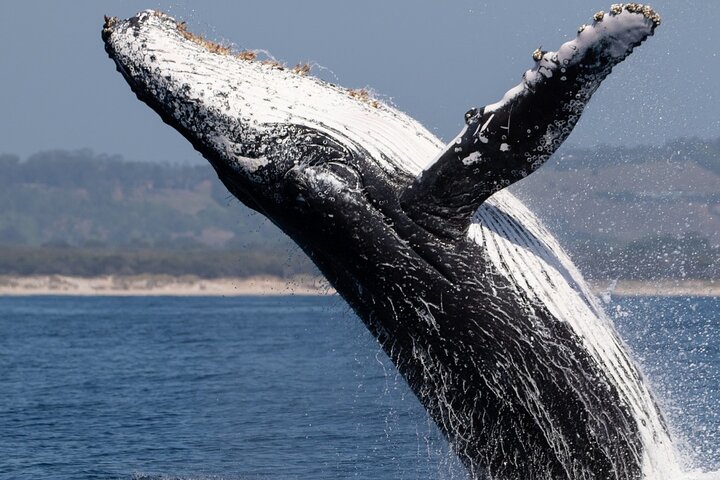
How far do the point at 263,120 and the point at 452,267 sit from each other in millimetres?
1277

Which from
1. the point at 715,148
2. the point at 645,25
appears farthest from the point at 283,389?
the point at 645,25

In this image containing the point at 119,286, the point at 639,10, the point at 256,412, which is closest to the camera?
the point at 639,10

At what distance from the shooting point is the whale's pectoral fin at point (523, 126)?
531 centimetres

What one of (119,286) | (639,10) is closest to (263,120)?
(639,10)

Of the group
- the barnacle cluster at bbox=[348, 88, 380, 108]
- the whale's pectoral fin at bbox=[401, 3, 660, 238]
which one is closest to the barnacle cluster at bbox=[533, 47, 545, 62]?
the whale's pectoral fin at bbox=[401, 3, 660, 238]

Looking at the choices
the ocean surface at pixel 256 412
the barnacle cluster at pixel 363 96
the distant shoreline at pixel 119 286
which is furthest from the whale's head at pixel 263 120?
the distant shoreline at pixel 119 286

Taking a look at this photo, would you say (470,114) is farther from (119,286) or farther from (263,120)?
(119,286)

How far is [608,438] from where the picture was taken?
612 centimetres

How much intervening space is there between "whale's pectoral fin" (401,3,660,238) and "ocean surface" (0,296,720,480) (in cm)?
114

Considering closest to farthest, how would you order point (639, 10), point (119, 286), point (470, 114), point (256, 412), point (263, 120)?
point (639, 10) → point (470, 114) → point (263, 120) → point (256, 412) → point (119, 286)

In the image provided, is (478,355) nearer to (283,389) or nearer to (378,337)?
(378,337)

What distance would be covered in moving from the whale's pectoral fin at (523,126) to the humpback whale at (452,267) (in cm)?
1

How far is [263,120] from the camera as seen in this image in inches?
249

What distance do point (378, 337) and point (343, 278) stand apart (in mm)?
406
